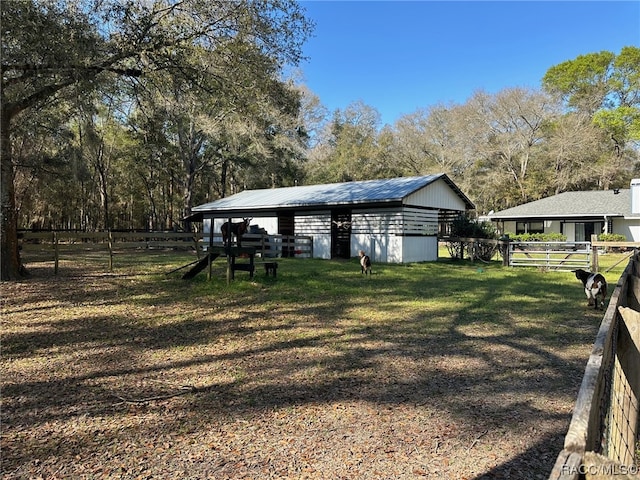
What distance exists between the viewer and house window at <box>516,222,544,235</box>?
96.3ft

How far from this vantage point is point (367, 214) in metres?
18.3

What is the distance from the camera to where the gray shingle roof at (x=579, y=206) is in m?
25.8

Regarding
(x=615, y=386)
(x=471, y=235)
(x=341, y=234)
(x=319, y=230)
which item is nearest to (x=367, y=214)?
(x=341, y=234)

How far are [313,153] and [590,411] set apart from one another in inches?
1597

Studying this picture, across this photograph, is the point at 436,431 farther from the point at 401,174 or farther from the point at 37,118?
the point at 401,174

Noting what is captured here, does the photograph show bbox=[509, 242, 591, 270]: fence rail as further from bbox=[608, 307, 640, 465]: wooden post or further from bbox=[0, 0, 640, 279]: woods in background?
bbox=[608, 307, 640, 465]: wooden post

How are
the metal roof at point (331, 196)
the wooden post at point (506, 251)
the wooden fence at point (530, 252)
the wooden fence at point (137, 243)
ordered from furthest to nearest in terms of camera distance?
the metal roof at point (331, 196) → the wooden post at point (506, 251) → the wooden fence at point (530, 252) → the wooden fence at point (137, 243)

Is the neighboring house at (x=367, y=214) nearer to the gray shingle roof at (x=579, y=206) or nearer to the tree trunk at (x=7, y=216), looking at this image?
the tree trunk at (x=7, y=216)

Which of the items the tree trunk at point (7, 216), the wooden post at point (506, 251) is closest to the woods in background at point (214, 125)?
the tree trunk at point (7, 216)

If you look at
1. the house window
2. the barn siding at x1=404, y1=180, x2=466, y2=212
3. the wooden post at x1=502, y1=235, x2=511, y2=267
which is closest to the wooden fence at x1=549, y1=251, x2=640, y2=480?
the wooden post at x1=502, y1=235, x2=511, y2=267

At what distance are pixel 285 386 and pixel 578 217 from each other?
92.9ft

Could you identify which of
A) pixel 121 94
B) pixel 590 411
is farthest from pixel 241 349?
pixel 121 94

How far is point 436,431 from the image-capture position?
324 centimetres

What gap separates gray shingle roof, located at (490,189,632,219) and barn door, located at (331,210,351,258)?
1533 cm
